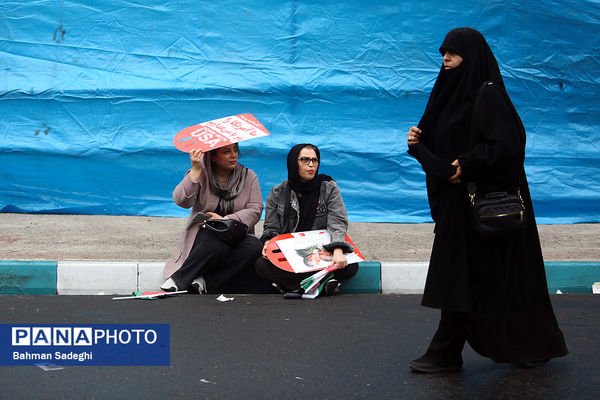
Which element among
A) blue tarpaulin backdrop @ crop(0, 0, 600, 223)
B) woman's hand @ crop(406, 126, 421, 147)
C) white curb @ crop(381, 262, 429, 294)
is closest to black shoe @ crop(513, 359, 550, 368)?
woman's hand @ crop(406, 126, 421, 147)

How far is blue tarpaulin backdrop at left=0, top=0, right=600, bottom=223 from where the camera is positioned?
7.43m

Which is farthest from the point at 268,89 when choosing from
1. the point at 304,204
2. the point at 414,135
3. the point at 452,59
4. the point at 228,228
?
the point at 452,59

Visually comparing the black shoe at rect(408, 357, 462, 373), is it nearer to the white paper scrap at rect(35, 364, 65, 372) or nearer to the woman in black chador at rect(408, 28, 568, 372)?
the woman in black chador at rect(408, 28, 568, 372)

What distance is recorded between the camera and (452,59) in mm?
3484

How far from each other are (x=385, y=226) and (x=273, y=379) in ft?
13.7

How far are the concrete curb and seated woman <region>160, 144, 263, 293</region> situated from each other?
285mm

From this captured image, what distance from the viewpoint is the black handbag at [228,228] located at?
5449mm

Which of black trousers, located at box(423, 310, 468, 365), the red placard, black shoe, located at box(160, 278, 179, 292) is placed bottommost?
black trousers, located at box(423, 310, 468, 365)

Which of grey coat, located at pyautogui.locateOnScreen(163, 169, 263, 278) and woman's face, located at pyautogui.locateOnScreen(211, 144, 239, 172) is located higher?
woman's face, located at pyautogui.locateOnScreen(211, 144, 239, 172)

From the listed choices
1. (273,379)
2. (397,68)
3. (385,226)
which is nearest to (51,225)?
(385,226)

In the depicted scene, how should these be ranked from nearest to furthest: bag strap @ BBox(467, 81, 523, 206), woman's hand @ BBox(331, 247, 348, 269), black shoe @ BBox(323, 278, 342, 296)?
1. bag strap @ BBox(467, 81, 523, 206)
2. woman's hand @ BBox(331, 247, 348, 269)
3. black shoe @ BBox(323, 278, 342, 296)

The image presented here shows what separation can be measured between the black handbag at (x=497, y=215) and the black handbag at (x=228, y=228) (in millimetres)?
2365

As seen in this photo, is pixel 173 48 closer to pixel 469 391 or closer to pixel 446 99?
pixel 446 99

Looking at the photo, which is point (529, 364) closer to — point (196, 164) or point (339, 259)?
point (339, 259)
